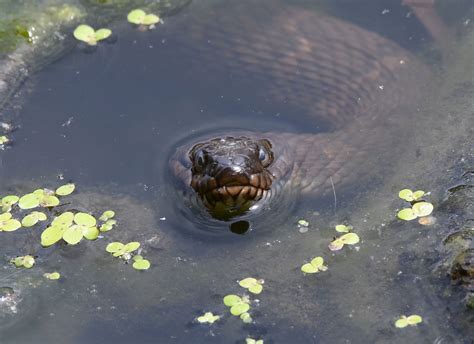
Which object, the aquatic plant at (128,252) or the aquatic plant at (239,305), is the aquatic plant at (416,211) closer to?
the aquatic plant at (239,305)

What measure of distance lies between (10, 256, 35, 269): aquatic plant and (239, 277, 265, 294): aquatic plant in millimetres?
930

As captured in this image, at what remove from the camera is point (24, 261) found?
3.39 metres

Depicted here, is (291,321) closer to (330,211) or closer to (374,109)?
(330,211)

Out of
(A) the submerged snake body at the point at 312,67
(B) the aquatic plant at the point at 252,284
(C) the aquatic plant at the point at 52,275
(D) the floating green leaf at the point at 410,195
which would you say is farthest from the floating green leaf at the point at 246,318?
(A) the submerged snake body at the point at 312,67

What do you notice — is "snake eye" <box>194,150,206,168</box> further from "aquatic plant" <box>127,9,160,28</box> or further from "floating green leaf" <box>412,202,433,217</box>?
"aquatic plant" <box>127,9,160,28</box>

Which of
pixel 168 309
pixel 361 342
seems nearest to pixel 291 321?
pixel 361 342


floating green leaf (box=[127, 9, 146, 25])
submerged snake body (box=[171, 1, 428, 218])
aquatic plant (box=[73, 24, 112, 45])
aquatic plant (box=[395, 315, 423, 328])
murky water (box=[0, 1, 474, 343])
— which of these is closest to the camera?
aquatic plant (box=[395, 315, 423, 328])

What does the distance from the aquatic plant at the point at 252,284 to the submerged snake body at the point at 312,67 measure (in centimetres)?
125

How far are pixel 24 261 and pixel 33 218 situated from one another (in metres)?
0.29

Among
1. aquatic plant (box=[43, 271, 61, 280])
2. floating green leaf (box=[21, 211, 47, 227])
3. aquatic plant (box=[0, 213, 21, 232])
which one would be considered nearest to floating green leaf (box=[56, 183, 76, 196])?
floating green leaf (box=[21, 211, 47, 227])

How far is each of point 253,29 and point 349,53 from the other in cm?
67

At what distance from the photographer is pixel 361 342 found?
112 inches

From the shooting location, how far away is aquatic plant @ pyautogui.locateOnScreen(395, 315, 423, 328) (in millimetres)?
2822

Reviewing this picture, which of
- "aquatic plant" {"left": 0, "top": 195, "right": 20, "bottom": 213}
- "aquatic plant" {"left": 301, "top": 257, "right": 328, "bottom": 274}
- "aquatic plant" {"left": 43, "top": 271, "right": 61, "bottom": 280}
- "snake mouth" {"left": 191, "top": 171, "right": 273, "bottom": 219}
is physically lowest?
"aquatic plant" {"left": 0, "top": 195, "right": 20, "bottom": 213}
